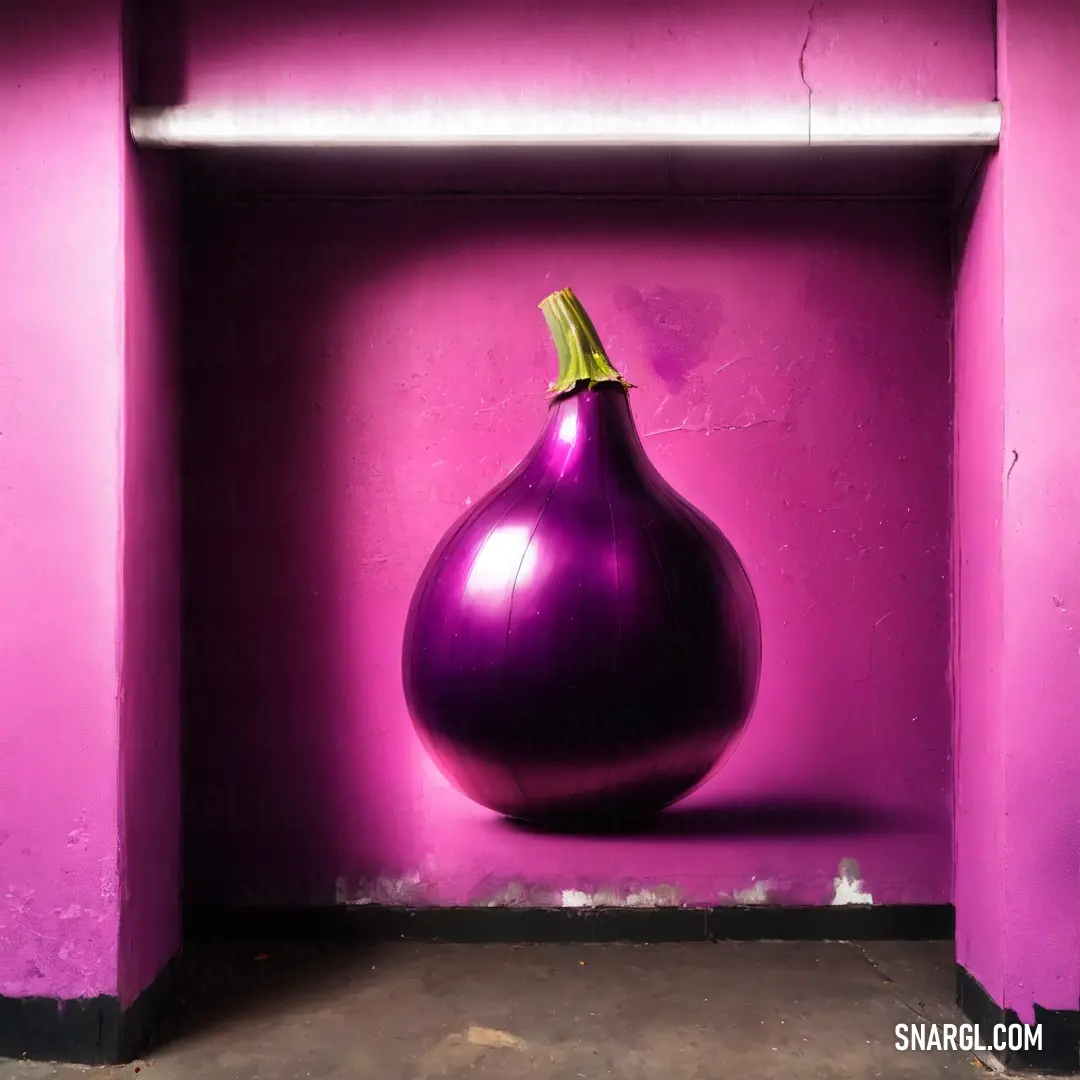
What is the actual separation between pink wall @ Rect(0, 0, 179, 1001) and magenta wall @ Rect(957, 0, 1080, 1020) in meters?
1.63

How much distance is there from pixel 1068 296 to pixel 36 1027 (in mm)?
2301

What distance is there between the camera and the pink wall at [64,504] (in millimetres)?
1648

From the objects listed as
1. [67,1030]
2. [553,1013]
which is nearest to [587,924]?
[553,1013]

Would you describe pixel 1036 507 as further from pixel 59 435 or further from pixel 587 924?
pixel 59 435

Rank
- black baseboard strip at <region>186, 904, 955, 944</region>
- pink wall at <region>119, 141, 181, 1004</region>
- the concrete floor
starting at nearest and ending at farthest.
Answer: the concrete floor, pink wall at <region>119, 141, 181, 1004</region>, black baseboard strip at <region>186, 904, 955, 944</region>

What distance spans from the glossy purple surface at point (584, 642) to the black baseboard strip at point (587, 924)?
1.48 feet

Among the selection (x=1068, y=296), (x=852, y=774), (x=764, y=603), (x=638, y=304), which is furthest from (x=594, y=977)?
(x=1068, y=296)

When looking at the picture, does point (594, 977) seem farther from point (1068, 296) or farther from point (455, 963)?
point (1068, 296)

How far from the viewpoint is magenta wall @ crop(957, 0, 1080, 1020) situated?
1.65 m

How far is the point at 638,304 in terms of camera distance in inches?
83.1

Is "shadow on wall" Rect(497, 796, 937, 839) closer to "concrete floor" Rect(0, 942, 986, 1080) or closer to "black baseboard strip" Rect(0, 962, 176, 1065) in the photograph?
"concrete floor" Rect(0, 942, 986, 1080)

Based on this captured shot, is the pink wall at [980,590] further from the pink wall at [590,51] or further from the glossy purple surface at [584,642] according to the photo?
the glossy purple surface at [584,642]

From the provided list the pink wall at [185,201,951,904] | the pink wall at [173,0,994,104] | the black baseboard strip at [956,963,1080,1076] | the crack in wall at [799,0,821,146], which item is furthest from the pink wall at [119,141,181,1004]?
the black baseboard strip at [956,963,1080,1076]
